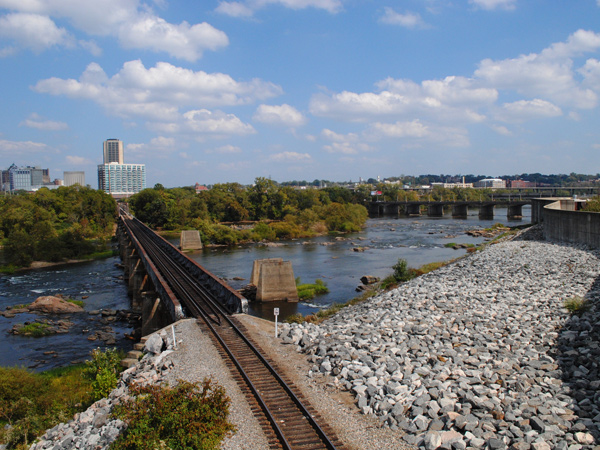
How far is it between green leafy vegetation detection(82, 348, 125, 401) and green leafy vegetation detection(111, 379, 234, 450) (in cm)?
377

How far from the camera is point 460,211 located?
12500 centimetres

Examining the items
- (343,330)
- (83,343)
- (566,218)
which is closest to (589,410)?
(343,330)

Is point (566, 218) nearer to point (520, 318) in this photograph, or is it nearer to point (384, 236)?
point (520, 318)

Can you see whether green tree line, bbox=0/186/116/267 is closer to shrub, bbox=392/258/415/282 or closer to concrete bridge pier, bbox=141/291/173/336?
concrete bridge pier, bbox=141/291/173/336

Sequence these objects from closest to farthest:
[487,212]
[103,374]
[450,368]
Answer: [450,368]
[103,374]
[487,212]

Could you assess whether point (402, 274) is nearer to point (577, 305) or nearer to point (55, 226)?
point (577, 305)

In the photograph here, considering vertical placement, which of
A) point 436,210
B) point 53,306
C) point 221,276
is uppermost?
point 436,210

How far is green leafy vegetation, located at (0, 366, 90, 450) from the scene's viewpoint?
11857 mm

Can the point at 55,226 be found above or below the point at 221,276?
above

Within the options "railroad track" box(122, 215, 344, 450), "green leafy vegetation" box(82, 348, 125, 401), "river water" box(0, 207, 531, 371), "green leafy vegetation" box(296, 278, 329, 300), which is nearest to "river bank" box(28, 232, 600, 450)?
"railroad track" box(122, 215, 344, 450)

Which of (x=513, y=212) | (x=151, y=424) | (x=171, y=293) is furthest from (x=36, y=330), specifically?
(x=513, y=212)

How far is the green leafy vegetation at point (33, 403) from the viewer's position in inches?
467

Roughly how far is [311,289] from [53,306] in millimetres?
17639

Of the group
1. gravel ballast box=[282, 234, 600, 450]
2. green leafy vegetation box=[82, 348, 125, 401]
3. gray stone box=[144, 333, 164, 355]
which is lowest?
green leafy vegetation box=[82, 348, 125, 401]
